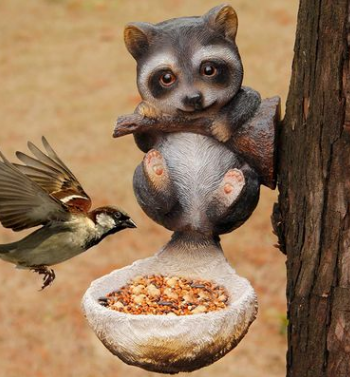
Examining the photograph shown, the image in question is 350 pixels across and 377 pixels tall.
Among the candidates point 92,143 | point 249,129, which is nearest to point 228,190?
point 249,129

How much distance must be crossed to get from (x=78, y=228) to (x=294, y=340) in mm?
415

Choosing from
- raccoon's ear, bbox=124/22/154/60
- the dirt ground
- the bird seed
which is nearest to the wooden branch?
raccoon's ear, bbox=124/22/154/60

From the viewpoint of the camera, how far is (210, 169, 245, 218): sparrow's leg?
1439 millimetres

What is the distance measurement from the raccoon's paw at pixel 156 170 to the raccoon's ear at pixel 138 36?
0.57 feet

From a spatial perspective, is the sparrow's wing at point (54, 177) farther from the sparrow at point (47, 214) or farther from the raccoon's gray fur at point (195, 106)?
the raccoon's gray fur at point (195, 106)

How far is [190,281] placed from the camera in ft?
4.86

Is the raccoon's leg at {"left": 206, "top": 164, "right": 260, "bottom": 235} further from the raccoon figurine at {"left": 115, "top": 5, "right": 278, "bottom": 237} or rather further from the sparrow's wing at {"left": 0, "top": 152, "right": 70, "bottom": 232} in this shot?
the sparrow's wing at {"left": 0, "top": 152, "right": 70, "bottom": 232}

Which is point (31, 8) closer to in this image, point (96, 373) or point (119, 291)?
point (96, 373)

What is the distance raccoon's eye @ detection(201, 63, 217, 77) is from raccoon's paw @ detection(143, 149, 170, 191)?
0.17m

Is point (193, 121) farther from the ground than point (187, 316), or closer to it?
farther from the ground

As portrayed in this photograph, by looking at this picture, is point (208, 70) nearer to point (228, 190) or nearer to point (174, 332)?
point (228, 190)

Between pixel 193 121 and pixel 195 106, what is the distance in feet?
0.24

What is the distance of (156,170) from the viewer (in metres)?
1.46

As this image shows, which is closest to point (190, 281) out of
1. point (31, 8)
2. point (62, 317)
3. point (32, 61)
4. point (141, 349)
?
point (141, 349)
